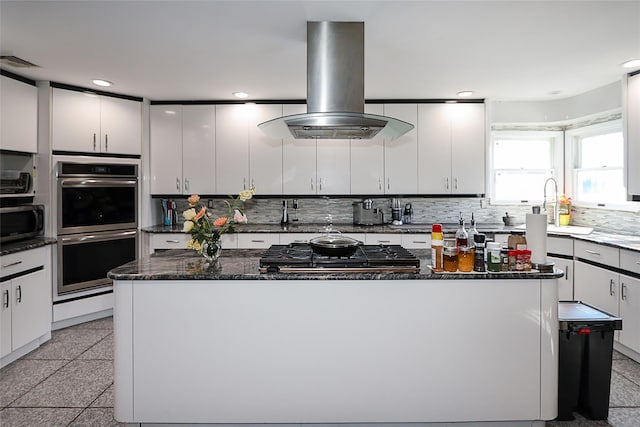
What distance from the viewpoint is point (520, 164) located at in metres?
5.04

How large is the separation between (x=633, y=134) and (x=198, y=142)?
4.22m

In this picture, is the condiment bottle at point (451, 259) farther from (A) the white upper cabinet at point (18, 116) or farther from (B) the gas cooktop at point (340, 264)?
(A) the white upper cabinet at point (18, 116)

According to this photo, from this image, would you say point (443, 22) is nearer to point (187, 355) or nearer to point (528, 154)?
point (187, 355)

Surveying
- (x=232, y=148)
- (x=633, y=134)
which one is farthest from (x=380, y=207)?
(x=633, y=134)

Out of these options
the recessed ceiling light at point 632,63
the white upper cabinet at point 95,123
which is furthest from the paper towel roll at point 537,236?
the white upper cabinet at point 95,123

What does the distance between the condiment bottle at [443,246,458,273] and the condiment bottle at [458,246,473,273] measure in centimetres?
3

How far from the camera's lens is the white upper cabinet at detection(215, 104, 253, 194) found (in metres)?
4.71

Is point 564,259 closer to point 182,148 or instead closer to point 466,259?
point 466,259

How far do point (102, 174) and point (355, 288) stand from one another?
3.22 meters

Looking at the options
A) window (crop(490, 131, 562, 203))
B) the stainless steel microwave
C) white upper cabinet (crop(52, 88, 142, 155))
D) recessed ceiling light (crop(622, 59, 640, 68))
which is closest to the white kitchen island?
the stainless steel microwave

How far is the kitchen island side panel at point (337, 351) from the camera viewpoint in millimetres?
2205

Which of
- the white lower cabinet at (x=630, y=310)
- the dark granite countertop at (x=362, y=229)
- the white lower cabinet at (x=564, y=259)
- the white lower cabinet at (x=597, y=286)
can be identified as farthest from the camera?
the dark granite countertop at (x=362, y=229)

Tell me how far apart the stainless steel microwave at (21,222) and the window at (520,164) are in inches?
189

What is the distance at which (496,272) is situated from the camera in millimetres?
2188
